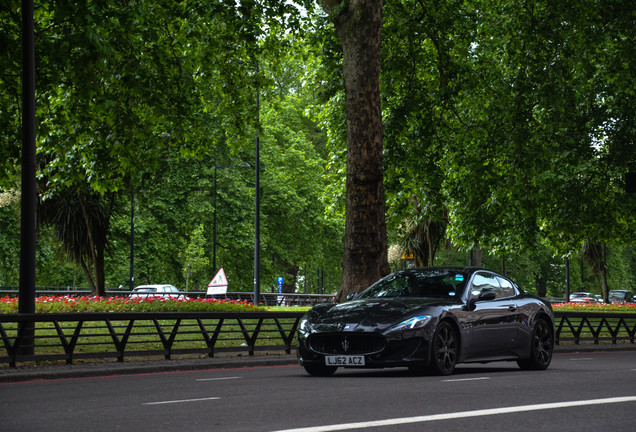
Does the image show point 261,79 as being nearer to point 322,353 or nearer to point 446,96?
point 446,96

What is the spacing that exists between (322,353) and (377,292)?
1.64 m

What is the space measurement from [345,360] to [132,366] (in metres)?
4.57

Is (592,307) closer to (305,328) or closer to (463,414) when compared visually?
(305,328)

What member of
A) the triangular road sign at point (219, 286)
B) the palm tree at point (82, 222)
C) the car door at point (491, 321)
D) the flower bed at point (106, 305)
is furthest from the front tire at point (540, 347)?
the triangular road sign at point (219, 286)

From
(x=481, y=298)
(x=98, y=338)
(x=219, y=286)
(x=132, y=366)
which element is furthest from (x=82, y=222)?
(x=481, y=298)

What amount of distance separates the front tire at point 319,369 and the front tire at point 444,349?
1.40 meters

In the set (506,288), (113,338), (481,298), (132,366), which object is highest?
(506,288)

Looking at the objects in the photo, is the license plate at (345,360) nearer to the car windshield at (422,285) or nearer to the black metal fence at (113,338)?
the car windshield at (422,285)

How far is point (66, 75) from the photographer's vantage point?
20.6 metres

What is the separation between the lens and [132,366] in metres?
16.1

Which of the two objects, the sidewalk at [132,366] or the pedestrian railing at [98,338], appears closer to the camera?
the sidewalk at [132,366]

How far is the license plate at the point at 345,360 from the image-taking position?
42.0 ft

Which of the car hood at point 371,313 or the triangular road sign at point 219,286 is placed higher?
the triangular road sign at point 219,286

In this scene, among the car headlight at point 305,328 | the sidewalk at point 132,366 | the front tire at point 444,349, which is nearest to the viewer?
the front tire at point 444,349
